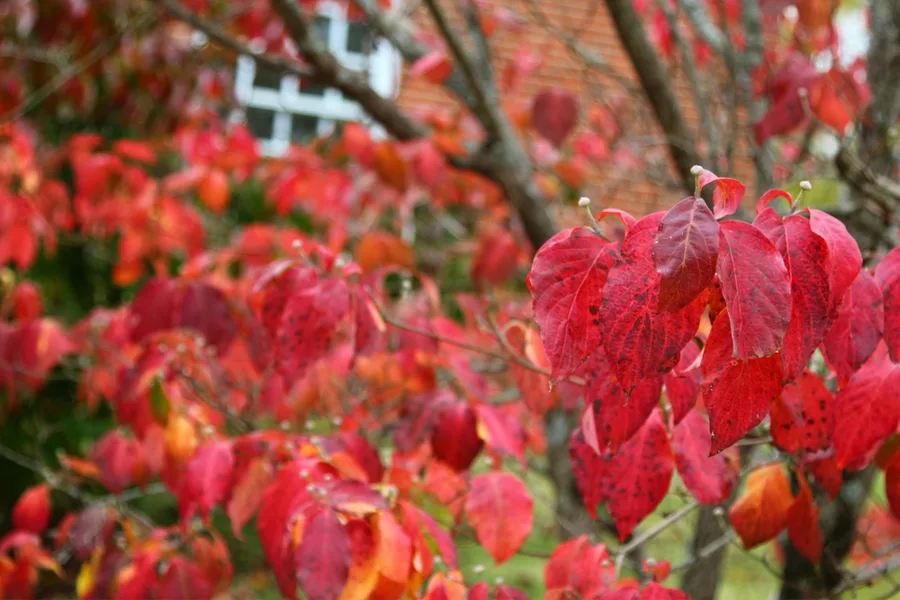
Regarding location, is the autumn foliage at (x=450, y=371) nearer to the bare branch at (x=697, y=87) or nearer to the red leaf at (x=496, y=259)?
the red leaf at (x=496, y=259)

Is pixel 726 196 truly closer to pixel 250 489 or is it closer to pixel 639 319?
pixel 639 319

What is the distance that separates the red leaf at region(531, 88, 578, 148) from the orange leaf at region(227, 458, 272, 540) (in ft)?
5.03

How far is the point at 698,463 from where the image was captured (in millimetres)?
1155

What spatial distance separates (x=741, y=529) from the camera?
4.05 ft

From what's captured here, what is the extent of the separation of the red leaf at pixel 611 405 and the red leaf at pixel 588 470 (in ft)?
0.48

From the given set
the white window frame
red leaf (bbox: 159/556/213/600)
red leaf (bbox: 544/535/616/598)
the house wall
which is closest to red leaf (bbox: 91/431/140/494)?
red leaf (bbox: 159/556/213/600)

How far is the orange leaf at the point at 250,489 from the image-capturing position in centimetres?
154

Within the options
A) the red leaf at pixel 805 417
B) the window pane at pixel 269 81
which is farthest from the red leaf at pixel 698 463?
the window pane at pixel 269 81

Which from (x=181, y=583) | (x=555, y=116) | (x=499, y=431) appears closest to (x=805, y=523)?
(x=499, y=431)

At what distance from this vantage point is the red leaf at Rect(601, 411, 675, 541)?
3.68 ft

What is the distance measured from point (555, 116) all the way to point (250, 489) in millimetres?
1635

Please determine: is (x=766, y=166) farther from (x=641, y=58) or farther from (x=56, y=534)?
(x=56, y=534)

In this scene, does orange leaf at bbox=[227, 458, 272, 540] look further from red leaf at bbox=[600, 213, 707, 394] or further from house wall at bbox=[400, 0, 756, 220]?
house wall at bbox=[400, 0, 756, 220]

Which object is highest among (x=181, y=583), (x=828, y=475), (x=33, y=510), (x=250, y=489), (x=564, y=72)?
(x=828, y=475)
